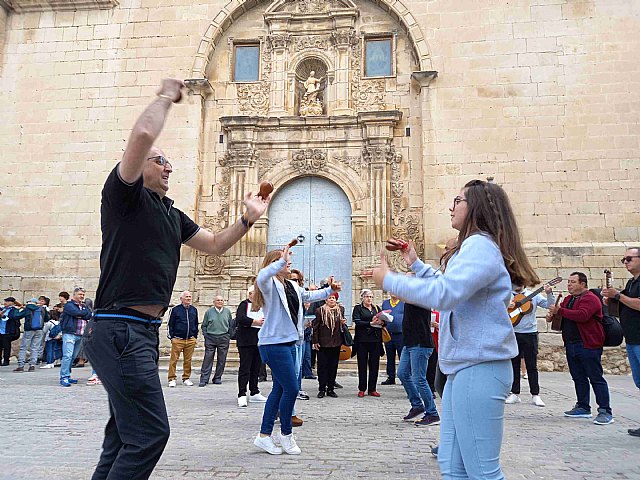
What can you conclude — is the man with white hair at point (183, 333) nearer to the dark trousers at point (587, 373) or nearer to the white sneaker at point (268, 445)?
the white sneaker at point (268, 445)

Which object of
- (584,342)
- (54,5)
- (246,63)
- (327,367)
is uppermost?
(54,5)

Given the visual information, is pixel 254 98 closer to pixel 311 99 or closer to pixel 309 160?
pixel 311 99

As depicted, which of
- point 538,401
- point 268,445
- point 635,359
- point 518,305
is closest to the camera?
point 268,445

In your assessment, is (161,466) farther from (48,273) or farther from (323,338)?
(48,273)

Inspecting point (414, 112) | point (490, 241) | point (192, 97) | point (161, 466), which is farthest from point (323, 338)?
point (192, 97)

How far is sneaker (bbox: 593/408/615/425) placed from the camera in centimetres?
637

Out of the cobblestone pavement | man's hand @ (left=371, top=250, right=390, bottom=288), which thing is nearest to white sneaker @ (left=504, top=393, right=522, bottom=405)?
the cobblestone pavement

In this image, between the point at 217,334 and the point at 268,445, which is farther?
the point at 217,334

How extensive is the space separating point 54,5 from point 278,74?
6.90 meters

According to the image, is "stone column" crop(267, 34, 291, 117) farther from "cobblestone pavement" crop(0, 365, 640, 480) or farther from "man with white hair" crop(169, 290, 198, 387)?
"cobblestone pavement" crop(0, 365, 640, 480)

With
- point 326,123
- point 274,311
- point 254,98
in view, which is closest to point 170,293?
point 274,311

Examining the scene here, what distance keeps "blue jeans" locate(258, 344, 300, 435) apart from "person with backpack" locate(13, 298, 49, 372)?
9.07 meters

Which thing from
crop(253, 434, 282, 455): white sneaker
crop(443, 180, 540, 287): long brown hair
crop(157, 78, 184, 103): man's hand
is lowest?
crop(253, 434, 282, 455): white sneaker

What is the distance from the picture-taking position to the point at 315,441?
209 inches
